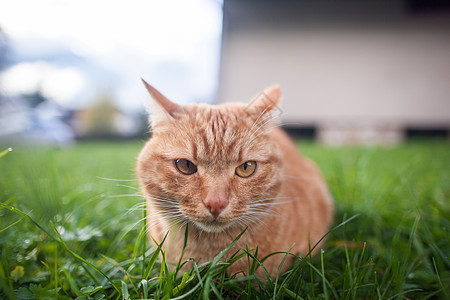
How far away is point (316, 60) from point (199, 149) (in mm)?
2186

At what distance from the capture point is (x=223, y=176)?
0.97m

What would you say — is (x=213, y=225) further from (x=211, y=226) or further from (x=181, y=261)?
(x=181, y=261)

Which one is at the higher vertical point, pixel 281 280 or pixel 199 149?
pixel 199 149

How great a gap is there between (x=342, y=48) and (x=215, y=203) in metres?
2.19

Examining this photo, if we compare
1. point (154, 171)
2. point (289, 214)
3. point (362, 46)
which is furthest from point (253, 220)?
point (362, 46)

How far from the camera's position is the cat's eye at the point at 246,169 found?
104 centimetres

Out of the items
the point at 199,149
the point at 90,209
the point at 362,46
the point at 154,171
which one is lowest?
the point at 90,209

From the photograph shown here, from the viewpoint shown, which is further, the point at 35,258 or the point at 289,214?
the point at 289,214

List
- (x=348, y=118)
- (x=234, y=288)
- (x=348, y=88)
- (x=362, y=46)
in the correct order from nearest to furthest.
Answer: (x=234, y=288) → (x=362, y=46) → (x=348, y=88) → (x=348, y=118)

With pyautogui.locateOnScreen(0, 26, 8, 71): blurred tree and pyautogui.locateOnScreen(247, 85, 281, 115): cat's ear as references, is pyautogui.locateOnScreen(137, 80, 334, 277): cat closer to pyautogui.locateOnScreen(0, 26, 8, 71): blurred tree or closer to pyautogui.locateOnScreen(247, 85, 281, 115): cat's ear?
pyautogui.locateOnScreen(247, 85, 281, 115): cat's ear

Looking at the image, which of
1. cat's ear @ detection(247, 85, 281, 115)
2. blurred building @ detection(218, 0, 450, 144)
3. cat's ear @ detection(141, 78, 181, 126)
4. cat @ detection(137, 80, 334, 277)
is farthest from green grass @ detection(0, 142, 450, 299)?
blurred building @ detection(218, 0, 450, 144)

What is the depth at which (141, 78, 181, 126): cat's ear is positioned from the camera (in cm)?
104

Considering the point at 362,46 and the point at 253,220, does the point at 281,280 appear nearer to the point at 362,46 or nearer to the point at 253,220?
the point at 253,220

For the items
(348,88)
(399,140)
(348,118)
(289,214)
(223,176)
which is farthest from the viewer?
(399,140)
